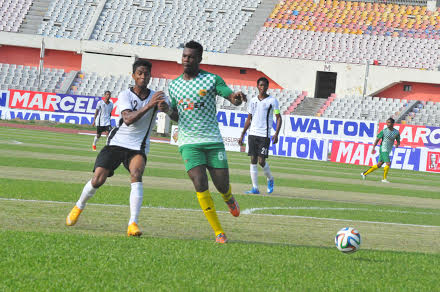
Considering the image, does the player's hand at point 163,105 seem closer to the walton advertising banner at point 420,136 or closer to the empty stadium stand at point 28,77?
the walton advertising banner at point 420,136

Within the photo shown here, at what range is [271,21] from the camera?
51812mm

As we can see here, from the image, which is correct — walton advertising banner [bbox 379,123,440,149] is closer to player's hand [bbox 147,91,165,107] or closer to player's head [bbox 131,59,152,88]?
player's head [bbox 131,59,152,88]

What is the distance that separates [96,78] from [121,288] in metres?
47.2

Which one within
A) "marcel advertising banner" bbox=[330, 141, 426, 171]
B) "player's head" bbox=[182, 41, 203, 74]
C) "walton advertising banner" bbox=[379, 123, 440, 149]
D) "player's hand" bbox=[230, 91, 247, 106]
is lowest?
"marcel advertising banner" bbox=[330, 141, 426, 171]

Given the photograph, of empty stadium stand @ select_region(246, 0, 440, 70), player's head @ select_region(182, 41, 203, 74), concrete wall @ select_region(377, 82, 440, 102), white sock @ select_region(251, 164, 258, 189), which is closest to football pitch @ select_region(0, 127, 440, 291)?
white sock @ select_region(251, 164, 258, 189)

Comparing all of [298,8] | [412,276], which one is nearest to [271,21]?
[298,8]

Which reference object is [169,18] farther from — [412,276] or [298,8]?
[412,276]

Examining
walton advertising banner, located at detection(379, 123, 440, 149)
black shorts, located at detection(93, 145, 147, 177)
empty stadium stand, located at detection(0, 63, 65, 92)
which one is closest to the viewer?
black shorts, located at detection(93, 145, 147, 177)

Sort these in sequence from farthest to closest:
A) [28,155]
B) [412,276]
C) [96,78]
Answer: [96,78] < [28,155] < [412,276]

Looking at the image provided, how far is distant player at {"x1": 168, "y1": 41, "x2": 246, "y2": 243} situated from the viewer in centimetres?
792

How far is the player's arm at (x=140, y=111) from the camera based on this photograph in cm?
757

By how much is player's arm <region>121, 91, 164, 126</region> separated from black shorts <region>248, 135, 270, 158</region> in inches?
272

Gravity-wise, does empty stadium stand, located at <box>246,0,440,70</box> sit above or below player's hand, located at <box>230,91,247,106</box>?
above

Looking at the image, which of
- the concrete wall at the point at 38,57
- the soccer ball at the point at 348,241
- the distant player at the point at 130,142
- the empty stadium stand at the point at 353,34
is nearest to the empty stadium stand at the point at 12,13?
the concrete wall at the point at 38,57
